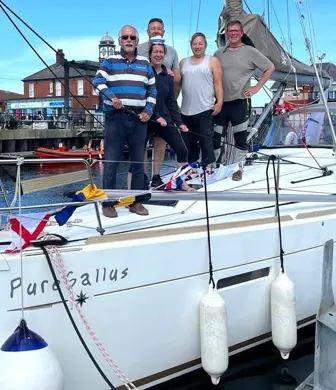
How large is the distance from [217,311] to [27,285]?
128cm

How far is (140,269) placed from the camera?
11.7ft

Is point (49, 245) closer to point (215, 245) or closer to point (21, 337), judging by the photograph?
point (21, 337)

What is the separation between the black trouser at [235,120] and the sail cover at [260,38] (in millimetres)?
930

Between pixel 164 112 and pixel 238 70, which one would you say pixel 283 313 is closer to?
pixel 164 112

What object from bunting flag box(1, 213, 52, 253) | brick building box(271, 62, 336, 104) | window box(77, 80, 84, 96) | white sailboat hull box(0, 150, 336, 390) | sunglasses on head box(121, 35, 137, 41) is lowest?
white sailboat hull box(0, 150, 336, 390)

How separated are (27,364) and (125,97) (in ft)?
7.51

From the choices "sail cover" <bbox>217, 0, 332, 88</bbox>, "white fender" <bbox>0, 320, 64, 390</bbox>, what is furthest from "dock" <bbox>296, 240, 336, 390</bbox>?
"sail cover" <bbox>217, 0, 332, 88</bbox>

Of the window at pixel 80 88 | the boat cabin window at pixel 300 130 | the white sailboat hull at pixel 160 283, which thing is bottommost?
the white sailboat hull at pixel 160 283

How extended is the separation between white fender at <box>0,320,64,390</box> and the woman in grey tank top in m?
2.92

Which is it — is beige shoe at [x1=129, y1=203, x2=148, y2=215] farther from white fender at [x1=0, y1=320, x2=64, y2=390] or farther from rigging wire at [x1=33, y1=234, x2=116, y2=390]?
white fender at [x1=0, y1=320, x2=64, y2=390]

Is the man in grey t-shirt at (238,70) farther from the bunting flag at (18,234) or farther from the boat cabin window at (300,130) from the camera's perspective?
the bunting flag at (18,234)

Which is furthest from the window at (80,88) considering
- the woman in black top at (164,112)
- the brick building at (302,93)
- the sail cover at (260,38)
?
the woman in black top at (164,112)

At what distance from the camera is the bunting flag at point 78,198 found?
3627mm

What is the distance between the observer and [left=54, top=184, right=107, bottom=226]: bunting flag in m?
3.63
